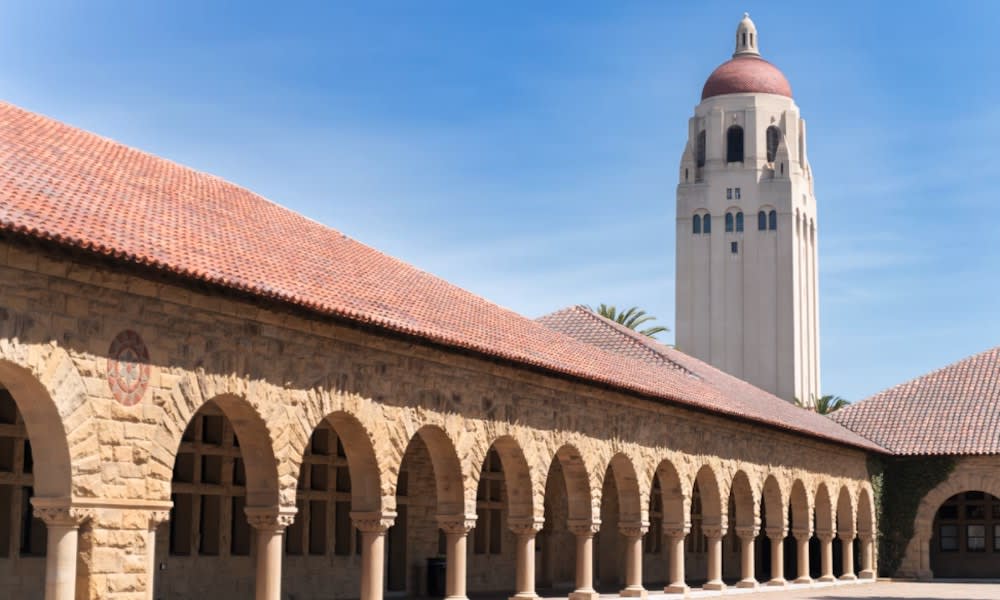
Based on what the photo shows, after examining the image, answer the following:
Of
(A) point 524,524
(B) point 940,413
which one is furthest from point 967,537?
(A) point 524,524

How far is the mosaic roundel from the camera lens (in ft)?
48.9

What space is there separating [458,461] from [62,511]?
7910mm

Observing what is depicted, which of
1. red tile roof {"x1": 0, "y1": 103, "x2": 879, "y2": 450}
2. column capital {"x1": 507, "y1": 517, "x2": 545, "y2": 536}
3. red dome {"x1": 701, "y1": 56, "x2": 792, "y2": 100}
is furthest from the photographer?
red dome {"x1": 701, "y1": 56, "x2": 792, "y2": 100}

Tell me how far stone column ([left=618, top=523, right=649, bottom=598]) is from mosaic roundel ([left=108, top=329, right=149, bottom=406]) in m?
13.9

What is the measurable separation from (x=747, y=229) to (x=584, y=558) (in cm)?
6924

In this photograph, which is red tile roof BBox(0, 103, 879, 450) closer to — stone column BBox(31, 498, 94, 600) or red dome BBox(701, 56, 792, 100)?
stone column BBox(31, 498, 94, 600)

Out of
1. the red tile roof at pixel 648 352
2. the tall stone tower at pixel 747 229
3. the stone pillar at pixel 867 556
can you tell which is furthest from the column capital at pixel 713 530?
the tall stone tower at pixel 747 229

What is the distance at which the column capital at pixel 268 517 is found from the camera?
57.5ft

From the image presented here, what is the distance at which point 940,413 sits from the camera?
144 ft

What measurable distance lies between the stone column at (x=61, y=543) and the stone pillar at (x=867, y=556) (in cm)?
3096

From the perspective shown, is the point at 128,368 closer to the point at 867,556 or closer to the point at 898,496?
the point at 867,556

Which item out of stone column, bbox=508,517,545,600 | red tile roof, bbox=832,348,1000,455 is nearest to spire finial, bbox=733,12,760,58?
red tile roof, bbox=832,348,1000,455

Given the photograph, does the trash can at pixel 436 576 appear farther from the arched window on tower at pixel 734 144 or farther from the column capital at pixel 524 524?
the arched window on tower at pixel 734 144

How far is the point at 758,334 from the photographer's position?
93.6 meters
